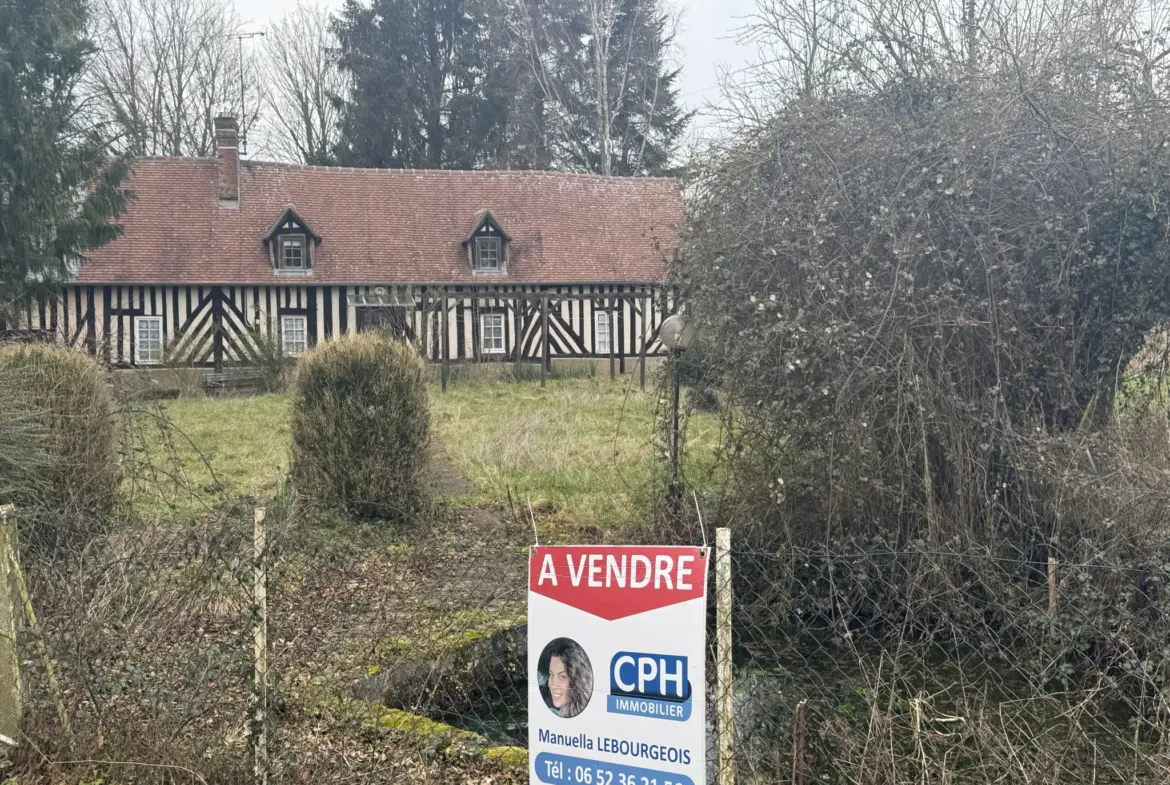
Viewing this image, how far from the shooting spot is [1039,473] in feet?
17.3

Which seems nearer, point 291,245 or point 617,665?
point 617,665

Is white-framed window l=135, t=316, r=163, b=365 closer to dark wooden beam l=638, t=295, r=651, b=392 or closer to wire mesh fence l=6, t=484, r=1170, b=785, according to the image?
dark wooden beam l=638, t=295, r=651, b=392

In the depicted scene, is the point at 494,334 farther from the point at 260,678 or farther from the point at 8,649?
the point at 260,678

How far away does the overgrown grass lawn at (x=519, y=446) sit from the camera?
8875 millimetres

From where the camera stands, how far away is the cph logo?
2.58m

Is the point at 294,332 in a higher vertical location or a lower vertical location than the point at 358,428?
higher

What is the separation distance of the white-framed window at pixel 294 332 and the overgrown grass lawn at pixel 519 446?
15.2ft

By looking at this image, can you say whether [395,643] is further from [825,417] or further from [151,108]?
[151,108]

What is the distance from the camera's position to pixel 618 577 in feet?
8.77

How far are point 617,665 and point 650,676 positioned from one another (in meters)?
0.10

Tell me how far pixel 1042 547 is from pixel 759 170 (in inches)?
108

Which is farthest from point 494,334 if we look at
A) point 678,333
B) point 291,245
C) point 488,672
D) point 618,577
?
point 618,577

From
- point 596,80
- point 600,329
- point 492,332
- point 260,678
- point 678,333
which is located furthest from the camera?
point 596,80

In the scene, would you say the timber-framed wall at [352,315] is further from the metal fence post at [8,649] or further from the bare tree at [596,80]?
the metal fence post at [8,649]
